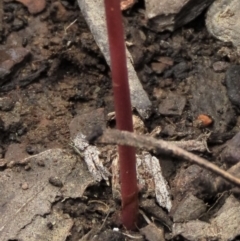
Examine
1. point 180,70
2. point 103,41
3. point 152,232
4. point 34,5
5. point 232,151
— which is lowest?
point 152,232

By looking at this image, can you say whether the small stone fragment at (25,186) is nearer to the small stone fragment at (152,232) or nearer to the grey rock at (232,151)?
the small stone fragment at (152,232)

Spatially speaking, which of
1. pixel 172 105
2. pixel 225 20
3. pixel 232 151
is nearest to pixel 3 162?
pixel 172 105

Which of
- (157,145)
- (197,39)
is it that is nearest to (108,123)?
(197,39)

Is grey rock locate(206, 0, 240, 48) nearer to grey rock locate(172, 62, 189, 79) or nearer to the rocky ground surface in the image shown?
the rocky ground surface

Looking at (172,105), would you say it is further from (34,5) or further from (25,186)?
(34,5)

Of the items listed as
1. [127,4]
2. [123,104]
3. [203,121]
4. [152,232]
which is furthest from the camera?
[127,4]

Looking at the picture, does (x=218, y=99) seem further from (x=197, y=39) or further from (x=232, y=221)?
(x=232, y=221)
